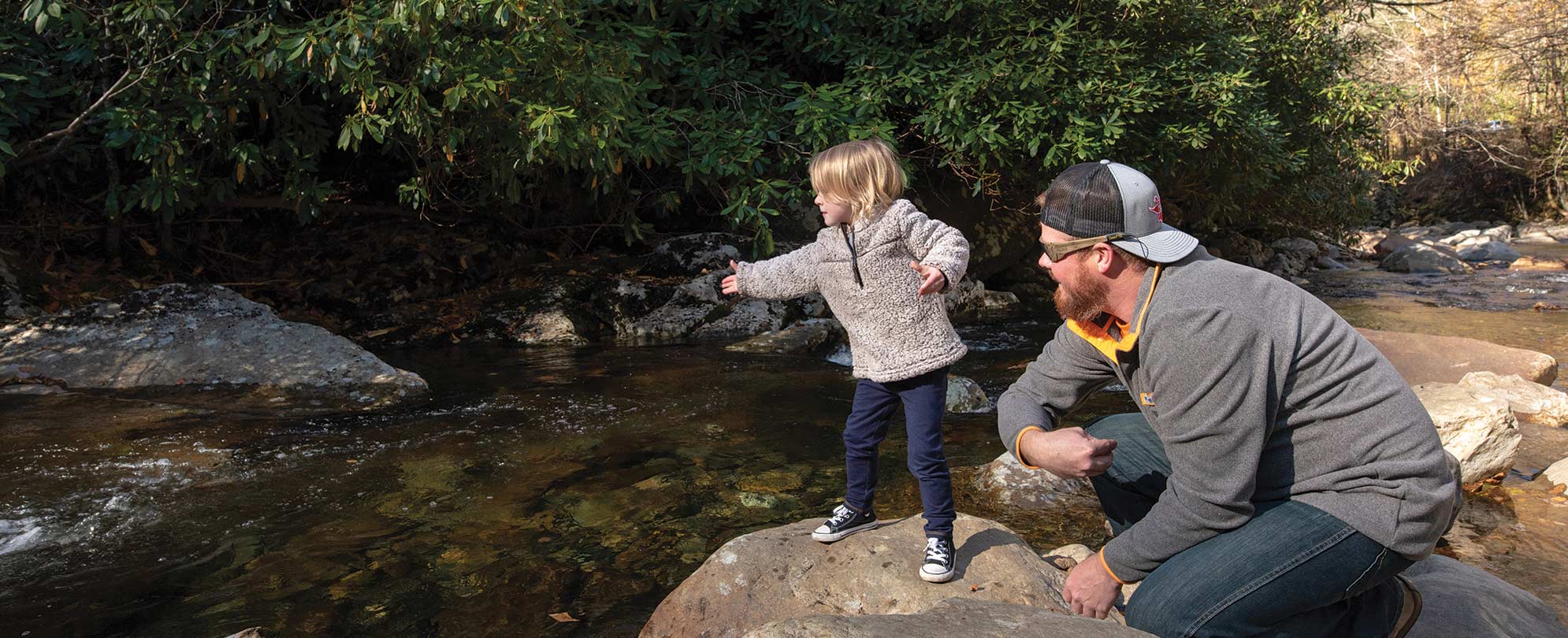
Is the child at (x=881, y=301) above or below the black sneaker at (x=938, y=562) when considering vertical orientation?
above

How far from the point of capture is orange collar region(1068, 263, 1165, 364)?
238cm

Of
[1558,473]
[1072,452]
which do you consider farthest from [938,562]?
[1558,473]

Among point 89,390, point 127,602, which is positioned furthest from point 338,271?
point 127,602

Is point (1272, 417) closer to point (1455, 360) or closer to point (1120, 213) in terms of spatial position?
point (1120, 213)

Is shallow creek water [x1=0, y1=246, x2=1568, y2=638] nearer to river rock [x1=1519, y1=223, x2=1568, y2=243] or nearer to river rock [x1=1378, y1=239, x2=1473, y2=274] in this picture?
river rock [x1=1378, y1=239, x2=1473, y2=274]

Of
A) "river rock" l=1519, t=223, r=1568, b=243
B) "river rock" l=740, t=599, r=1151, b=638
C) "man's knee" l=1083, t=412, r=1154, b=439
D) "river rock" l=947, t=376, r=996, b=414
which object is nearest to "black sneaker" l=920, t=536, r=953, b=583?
"man's knee" l=1083, t=412, r=1154, b=439

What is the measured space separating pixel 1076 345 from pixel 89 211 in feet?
28.1

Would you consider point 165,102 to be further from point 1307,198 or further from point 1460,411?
point 1307,198

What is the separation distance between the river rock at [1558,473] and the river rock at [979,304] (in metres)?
5.51

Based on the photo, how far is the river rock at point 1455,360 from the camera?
671 centimetres

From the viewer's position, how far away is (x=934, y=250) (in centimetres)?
356

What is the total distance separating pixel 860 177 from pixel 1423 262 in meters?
14.3

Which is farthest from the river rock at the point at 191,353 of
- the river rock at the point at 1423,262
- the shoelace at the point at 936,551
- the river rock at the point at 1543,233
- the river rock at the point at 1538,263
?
the river rock at the point at 1543,233

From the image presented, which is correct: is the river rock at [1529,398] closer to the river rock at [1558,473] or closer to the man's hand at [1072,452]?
the river rock at [1558,473]
